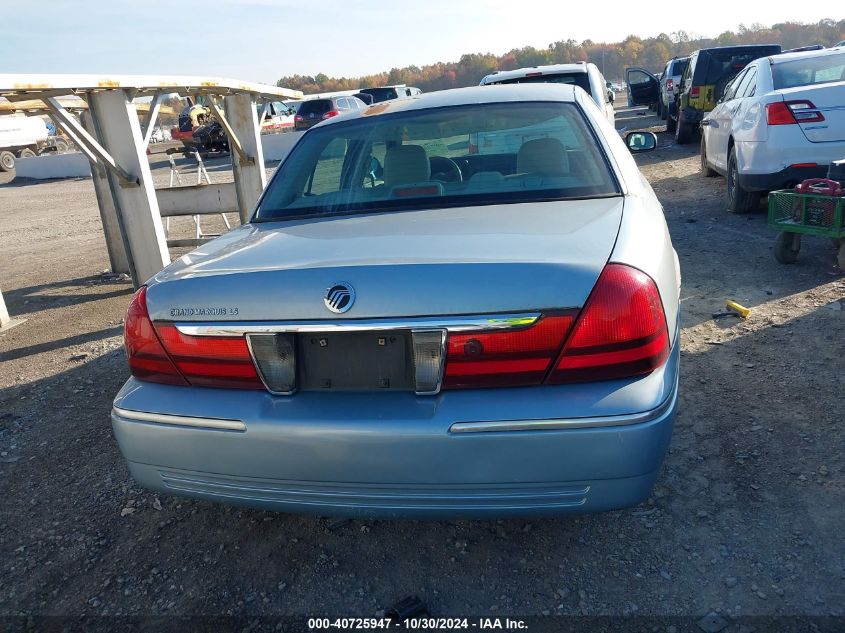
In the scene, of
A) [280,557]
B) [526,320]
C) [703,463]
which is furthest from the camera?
[703,463]

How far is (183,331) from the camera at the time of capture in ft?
7.23

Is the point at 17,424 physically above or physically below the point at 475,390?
below

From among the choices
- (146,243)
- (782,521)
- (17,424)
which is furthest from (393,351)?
(146,243)

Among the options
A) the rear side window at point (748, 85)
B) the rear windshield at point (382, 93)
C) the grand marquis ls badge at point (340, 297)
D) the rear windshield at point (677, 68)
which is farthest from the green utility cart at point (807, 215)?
the rear windshield at point (382, 93)

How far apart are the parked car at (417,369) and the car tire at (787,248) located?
3709mm

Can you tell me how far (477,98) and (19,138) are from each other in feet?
110

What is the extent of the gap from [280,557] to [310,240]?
1234 millimetres

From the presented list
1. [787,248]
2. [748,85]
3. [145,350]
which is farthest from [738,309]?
[748,85]

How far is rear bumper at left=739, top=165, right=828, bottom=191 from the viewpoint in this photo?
6168 millimetres

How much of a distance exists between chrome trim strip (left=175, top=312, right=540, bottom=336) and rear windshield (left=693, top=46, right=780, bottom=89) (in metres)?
13.8

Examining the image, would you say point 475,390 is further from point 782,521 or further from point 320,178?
point 320,178

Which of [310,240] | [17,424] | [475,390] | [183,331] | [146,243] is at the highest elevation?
[310,240]

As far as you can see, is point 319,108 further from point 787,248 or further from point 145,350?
point 145,350

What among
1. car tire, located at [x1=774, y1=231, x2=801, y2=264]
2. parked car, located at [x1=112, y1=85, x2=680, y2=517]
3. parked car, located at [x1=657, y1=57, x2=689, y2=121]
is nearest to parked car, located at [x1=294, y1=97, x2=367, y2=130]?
parked car, located at [x1=657, y1=57, x2=689, y2=121]
